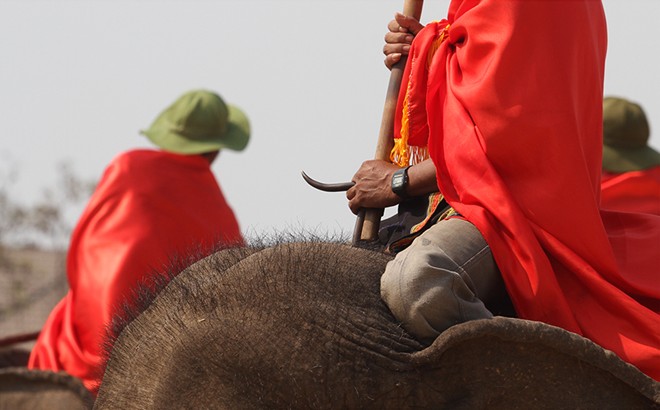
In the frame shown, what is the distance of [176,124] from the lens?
24.1 feet

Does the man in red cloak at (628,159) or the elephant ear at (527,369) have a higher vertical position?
the elephant ear at (527,369)

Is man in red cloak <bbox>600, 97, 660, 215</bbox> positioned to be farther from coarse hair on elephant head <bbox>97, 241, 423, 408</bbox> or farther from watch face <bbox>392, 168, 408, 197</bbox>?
coarse hair on elephant head <bbox>97, 241, 423, 408</bbox>

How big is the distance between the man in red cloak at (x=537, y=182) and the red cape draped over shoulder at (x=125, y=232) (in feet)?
12.3

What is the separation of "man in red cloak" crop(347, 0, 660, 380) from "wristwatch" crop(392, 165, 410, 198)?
124mm

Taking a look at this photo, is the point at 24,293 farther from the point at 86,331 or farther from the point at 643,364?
the point at 643,364

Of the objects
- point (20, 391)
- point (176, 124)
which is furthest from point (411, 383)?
point (176, 124)

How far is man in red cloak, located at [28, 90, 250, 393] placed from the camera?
6379 mm

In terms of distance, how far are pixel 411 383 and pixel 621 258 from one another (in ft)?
2.22

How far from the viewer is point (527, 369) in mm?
2436

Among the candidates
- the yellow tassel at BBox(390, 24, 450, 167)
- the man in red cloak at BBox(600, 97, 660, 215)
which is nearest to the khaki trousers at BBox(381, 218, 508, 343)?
the yellow tassel at BBox(390, 24, 450, 167)

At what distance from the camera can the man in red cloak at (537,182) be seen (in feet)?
8.61

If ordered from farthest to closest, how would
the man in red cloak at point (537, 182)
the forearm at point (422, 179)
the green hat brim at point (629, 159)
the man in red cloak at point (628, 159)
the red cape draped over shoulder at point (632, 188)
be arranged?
the green hat brim at point (629, 159) < the man in red cloak at point (628, 159) < the red cape draped over shoulder at point (632, 188) < the forearm at point (422, 179) < the man in red cloak at point (537, 182)

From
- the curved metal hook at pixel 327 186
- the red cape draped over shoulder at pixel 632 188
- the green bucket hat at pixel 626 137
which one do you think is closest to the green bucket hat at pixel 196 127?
the green bucket hat at pixel 626 137

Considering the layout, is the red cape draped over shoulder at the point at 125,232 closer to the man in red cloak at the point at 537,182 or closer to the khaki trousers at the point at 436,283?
the man in red cloak at the point at 537,182
